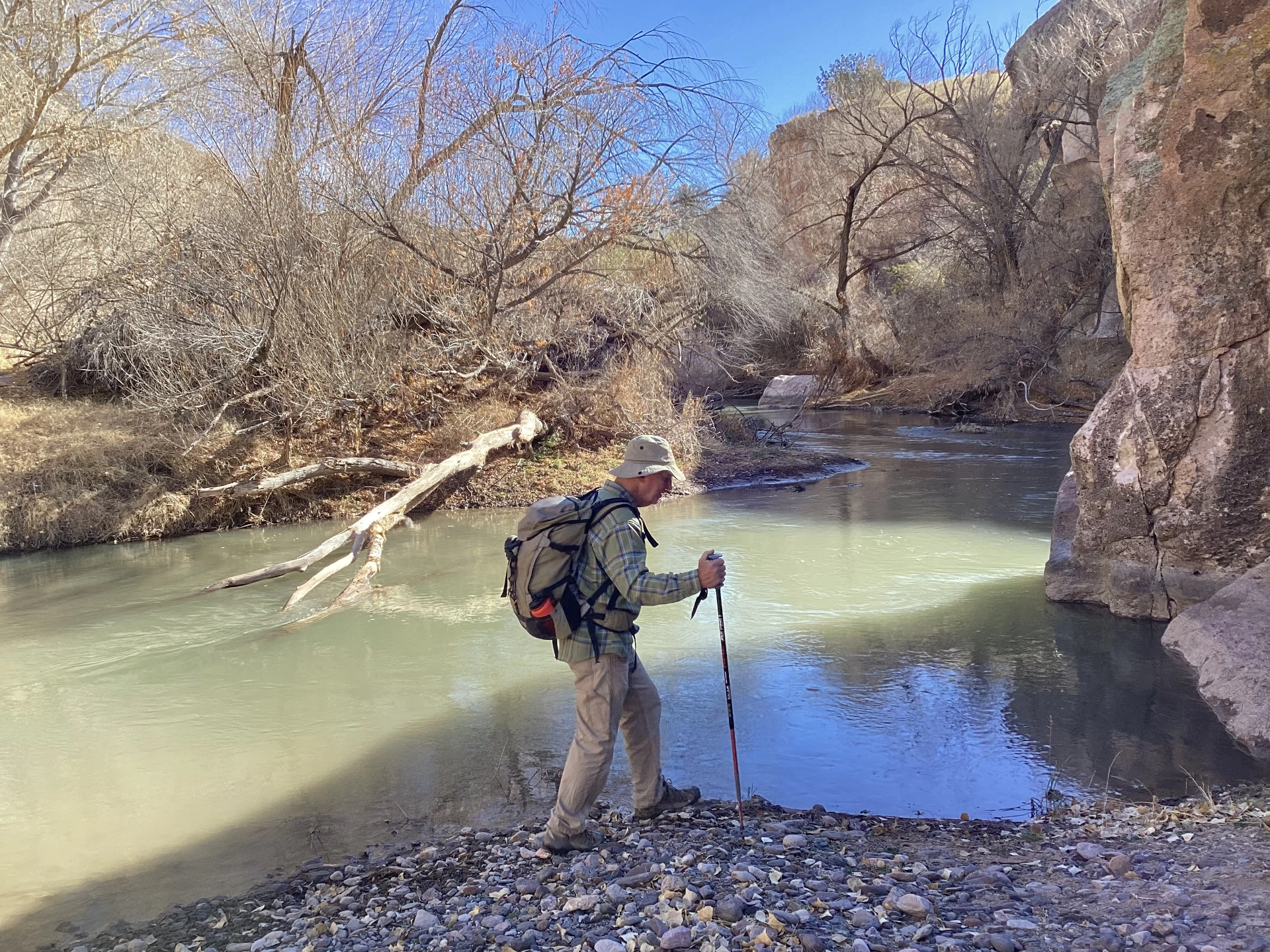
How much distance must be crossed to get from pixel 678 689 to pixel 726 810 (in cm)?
214

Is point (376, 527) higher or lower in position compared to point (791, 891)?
higher

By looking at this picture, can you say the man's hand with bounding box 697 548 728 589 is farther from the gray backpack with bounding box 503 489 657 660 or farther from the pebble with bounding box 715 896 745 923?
the pebble with bounding box 715 896 745 923

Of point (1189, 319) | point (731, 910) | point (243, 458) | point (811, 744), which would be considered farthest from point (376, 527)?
point (1189, 319)

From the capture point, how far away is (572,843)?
4.16m

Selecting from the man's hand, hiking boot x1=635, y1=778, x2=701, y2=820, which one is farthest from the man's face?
hiking boot x1=635, y1=778, x2=701, y2=820

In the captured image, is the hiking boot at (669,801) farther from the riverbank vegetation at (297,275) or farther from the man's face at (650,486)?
the riverbank vegetation at (297,275)

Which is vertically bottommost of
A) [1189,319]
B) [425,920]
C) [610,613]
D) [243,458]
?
[425,920]

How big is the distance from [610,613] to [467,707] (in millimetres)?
2880

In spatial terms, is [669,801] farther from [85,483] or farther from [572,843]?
[85,483]

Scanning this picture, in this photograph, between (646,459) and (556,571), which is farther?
(646,459)

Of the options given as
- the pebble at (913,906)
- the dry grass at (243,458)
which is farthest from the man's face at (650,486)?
the dry grass at (243,458)

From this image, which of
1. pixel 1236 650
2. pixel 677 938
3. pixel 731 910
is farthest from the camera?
pixel 1236 650

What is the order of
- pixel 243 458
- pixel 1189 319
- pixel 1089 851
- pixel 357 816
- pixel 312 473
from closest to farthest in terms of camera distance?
pixel 1089 851 → pixel 357 816 → pixel 1189 319 → pixel 312 473 → pixel 243 458

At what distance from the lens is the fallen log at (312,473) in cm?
1255
